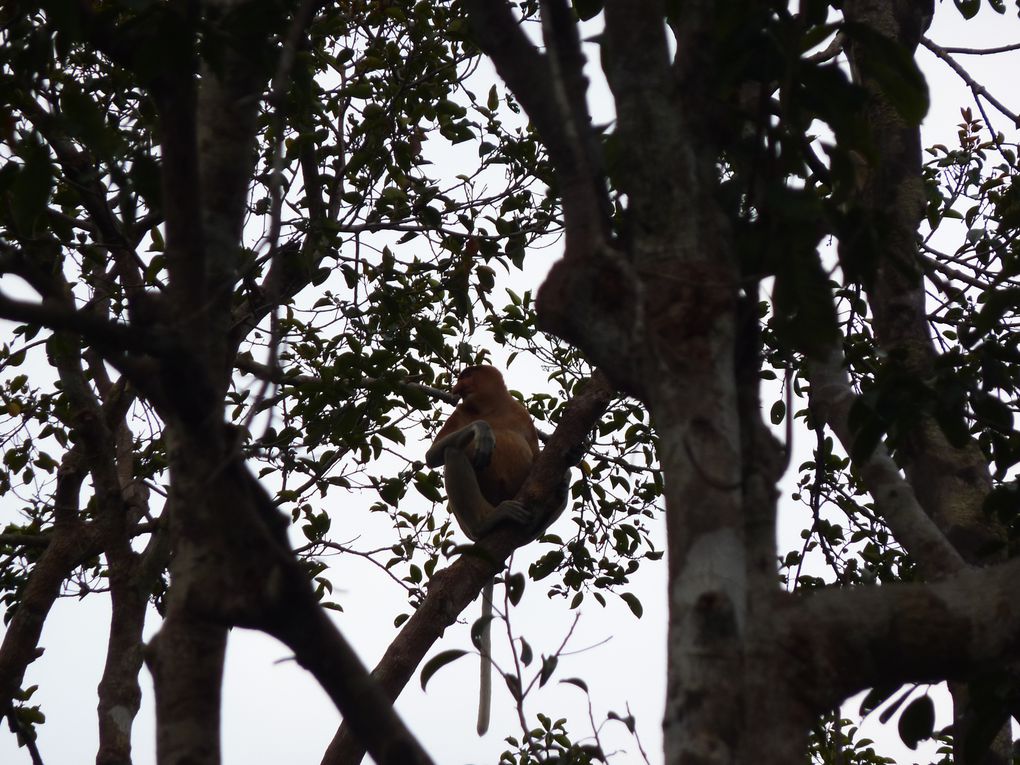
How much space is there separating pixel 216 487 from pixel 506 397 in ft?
17.3

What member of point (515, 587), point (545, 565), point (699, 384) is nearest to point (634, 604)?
point (545, 565)

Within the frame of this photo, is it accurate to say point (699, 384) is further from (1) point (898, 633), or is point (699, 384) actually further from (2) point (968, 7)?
(2) point (968, 7)

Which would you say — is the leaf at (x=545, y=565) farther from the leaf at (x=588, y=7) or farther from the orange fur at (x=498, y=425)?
the leaf at (x=588, y=7)

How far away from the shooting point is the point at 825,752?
182 inches

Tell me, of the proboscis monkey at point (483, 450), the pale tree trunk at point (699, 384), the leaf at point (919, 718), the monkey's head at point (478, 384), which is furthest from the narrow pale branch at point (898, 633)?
the monkey's head at point (478, 384)

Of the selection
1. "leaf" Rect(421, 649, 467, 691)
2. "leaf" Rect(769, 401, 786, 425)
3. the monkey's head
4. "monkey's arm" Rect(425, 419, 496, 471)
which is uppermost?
the monkey's head

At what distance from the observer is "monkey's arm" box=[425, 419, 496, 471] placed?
6191mm

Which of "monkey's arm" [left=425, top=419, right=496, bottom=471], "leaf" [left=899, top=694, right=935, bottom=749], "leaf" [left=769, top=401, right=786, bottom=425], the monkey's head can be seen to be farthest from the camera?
the monkey's head

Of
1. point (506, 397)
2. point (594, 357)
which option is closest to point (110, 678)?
point (594, 357)

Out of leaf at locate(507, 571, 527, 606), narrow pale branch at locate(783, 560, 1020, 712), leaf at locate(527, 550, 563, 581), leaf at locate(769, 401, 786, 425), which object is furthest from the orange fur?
narrow pale branch at locate(783, 560, 1020, 712)

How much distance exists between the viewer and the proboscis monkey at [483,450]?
20.4 ft

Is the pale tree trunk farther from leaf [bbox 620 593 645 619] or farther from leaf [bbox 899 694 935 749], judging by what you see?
leaf [bbox 620 593 645 619]

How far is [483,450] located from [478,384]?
0.64 metres

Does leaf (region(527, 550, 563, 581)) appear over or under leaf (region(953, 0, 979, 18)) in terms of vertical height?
under
